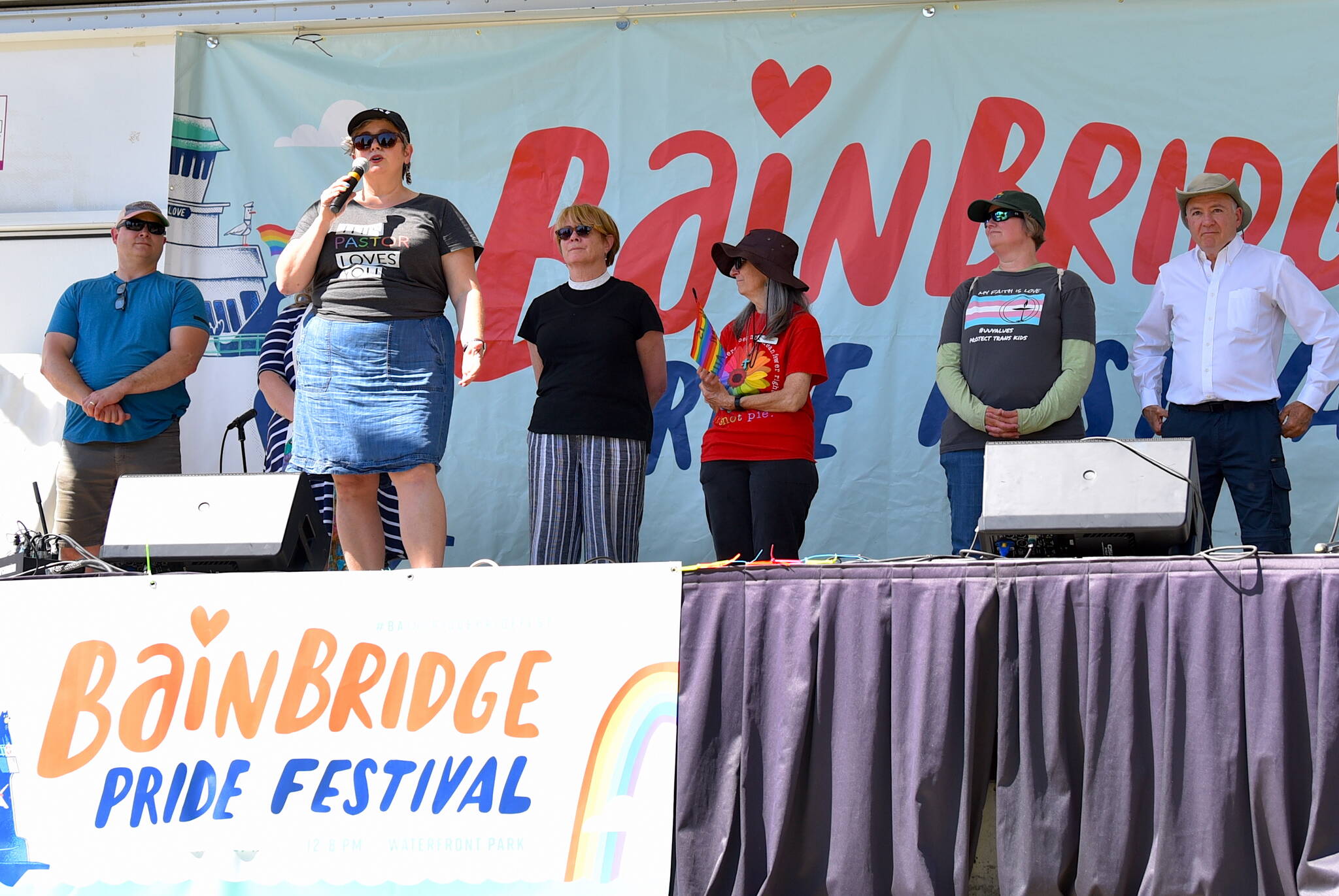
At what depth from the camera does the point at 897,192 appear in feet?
14.8

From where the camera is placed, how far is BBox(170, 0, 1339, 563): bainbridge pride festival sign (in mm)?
4398

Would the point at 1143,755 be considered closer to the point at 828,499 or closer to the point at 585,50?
the point at 828,499

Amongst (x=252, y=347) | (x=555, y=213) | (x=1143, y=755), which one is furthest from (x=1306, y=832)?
(x=252, y=347)

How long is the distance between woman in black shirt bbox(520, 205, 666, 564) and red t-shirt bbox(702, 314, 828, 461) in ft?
0.76

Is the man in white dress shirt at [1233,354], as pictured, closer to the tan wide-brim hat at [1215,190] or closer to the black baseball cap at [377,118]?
the tan wide-brim hat at [1215,190]

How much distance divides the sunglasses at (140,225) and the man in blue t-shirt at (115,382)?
0.19m

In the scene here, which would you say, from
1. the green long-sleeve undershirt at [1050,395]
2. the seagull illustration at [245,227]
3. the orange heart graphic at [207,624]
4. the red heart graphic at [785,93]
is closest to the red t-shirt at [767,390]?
the green long-sleeve undershirt at [1050,395]

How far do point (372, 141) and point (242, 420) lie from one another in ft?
4.85

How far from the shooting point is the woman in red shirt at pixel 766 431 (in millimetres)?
3678

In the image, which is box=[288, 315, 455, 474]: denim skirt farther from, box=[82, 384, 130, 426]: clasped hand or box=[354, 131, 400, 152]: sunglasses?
box=[82, 384, 130, 426]: clasped hand

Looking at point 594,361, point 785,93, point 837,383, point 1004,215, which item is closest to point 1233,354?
point 1004,215

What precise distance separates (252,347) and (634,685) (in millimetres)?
2789

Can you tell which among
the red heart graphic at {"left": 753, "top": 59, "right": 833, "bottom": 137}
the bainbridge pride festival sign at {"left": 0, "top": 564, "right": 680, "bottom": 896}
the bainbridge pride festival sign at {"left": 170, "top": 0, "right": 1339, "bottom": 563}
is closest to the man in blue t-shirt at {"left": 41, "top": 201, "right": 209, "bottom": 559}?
the bainbridge pride festival sign at {"left": 170, "top": 0, "right": 1339, "bottom": 563}

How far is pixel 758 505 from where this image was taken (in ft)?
12.1
